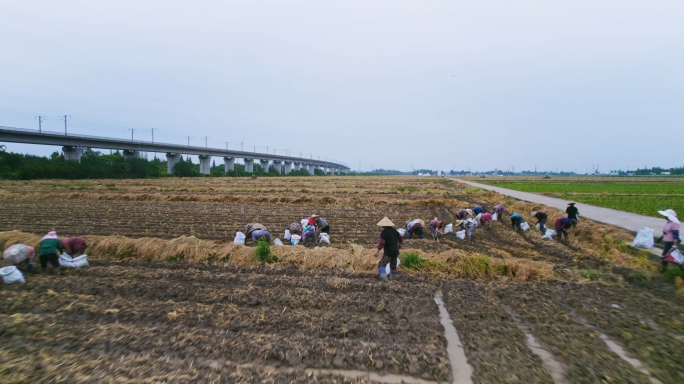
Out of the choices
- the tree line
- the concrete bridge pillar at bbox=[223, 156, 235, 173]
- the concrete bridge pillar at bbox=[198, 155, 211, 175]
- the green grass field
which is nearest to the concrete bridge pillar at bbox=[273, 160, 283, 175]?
the concrete bridge pillar at bbox=[223, 156, 235, 173]

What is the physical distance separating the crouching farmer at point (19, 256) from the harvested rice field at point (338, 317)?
55 centimetres

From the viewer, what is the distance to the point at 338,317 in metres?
6.38

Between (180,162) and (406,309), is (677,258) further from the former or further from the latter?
(180,162)

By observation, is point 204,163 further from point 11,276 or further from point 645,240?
point 645,240

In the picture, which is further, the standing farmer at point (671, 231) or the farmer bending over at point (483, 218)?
the farmer bending over at point (483, 218)

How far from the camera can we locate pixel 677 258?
8734 mm

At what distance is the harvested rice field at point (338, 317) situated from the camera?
4824mm

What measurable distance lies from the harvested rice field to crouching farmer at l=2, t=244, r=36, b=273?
0.55 m

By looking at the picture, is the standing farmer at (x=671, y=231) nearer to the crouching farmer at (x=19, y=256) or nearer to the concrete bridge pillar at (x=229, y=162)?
the crouching farmer at (x=19, y=256)

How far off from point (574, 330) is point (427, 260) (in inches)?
155

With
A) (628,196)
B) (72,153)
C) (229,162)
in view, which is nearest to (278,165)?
(229,162)

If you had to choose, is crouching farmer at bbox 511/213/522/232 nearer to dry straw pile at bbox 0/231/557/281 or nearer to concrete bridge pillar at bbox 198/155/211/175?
dry straw pile at bbox 0/231/557/281

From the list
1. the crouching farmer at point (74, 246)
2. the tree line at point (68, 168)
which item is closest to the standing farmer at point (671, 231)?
the crouching farmer at point (74, 246)

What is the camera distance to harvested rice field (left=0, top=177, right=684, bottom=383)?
482cm
